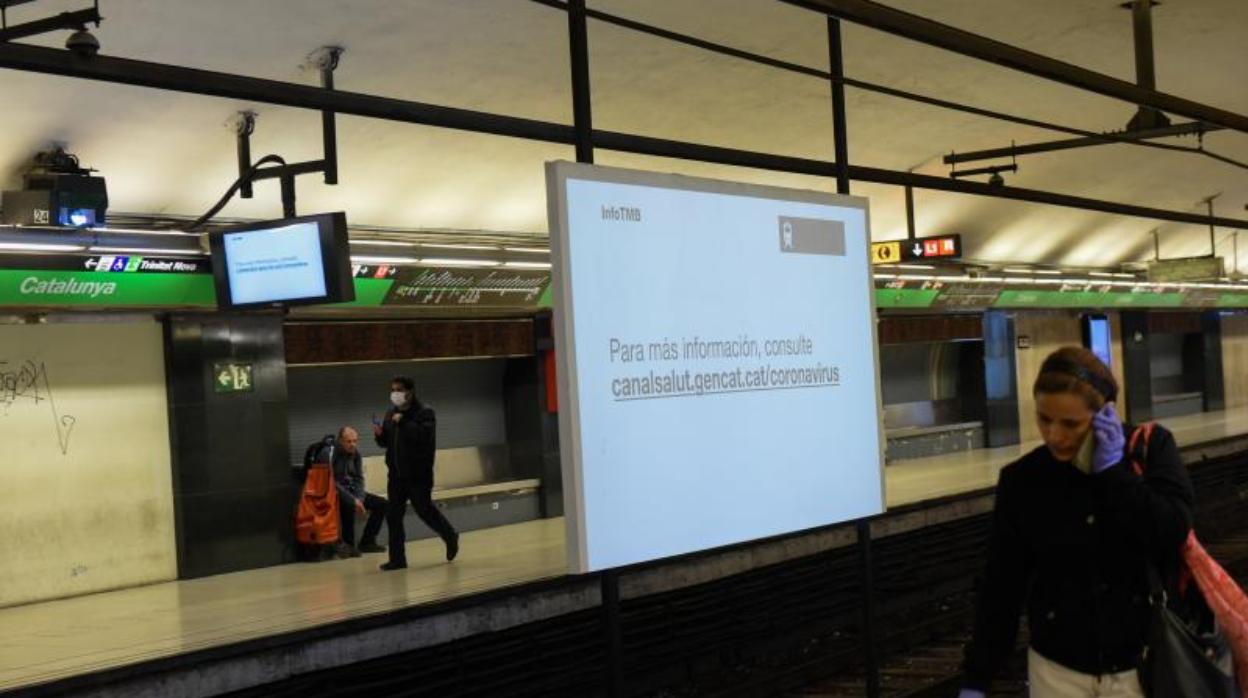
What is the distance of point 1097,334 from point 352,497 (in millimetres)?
19559

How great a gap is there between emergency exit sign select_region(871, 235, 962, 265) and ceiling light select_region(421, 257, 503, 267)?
4.41 m

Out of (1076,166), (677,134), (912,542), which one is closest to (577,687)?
(912,542)

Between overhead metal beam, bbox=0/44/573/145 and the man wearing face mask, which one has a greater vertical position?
overhead metal beam, bbox=0/44/573/145

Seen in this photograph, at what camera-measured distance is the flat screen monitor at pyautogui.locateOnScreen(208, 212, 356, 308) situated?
11.5m

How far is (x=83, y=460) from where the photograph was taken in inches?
517

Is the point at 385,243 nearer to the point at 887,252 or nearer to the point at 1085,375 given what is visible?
the point at 887,252

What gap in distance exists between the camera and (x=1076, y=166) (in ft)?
65.3

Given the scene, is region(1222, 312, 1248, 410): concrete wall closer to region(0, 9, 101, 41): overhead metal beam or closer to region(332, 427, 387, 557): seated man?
region(332, 427, 387, 557): seated man

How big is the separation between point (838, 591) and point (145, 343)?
22.0ft

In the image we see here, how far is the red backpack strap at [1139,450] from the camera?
351 centimetres

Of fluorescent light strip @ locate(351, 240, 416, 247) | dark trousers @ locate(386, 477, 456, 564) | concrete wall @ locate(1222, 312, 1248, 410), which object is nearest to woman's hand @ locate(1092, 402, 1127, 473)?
dark trousers @ locate(386, 477, 456, 564)

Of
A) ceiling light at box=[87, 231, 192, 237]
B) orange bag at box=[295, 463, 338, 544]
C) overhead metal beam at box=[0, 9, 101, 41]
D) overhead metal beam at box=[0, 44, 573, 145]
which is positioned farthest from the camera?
orange bag at box=[295, 463, 338, 544]

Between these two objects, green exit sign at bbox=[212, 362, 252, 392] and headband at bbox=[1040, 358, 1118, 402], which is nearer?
headband at bbox=[1040, 358, 1118, 402]

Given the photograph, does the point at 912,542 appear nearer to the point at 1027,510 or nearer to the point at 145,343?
the point at 145,343
